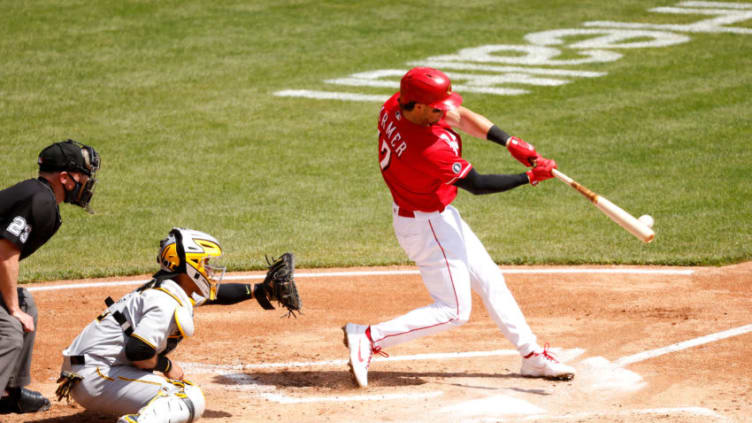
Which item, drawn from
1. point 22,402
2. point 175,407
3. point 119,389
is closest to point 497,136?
point 175,407

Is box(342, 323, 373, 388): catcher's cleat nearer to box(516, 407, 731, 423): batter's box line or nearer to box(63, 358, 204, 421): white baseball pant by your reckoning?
box(516, 407, 731, 423): batter's box line

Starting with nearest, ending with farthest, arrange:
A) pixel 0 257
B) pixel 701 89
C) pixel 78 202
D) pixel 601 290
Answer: pixel 0 257
pixel 78 202
pixel 601 290
pixel 701 89

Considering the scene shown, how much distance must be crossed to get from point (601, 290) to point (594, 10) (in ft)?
46.0

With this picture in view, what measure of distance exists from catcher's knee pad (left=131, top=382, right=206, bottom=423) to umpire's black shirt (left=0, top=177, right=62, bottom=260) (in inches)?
44.3

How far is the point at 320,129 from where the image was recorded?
14.1 metres

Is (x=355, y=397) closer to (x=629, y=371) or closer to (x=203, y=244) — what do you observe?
(x=203, y=244)

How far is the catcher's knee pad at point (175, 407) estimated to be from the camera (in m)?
5.01

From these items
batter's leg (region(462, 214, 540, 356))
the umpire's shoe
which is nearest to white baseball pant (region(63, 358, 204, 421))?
the umpire's shoe

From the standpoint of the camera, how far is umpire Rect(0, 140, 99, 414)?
5156 mm

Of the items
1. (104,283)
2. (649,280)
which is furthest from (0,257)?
(649,280)

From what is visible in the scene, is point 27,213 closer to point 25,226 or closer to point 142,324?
point 25,226

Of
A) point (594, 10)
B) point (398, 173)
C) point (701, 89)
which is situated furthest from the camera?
point (594, 10)

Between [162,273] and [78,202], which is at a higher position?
[78,202]

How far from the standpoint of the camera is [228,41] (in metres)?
18.5
